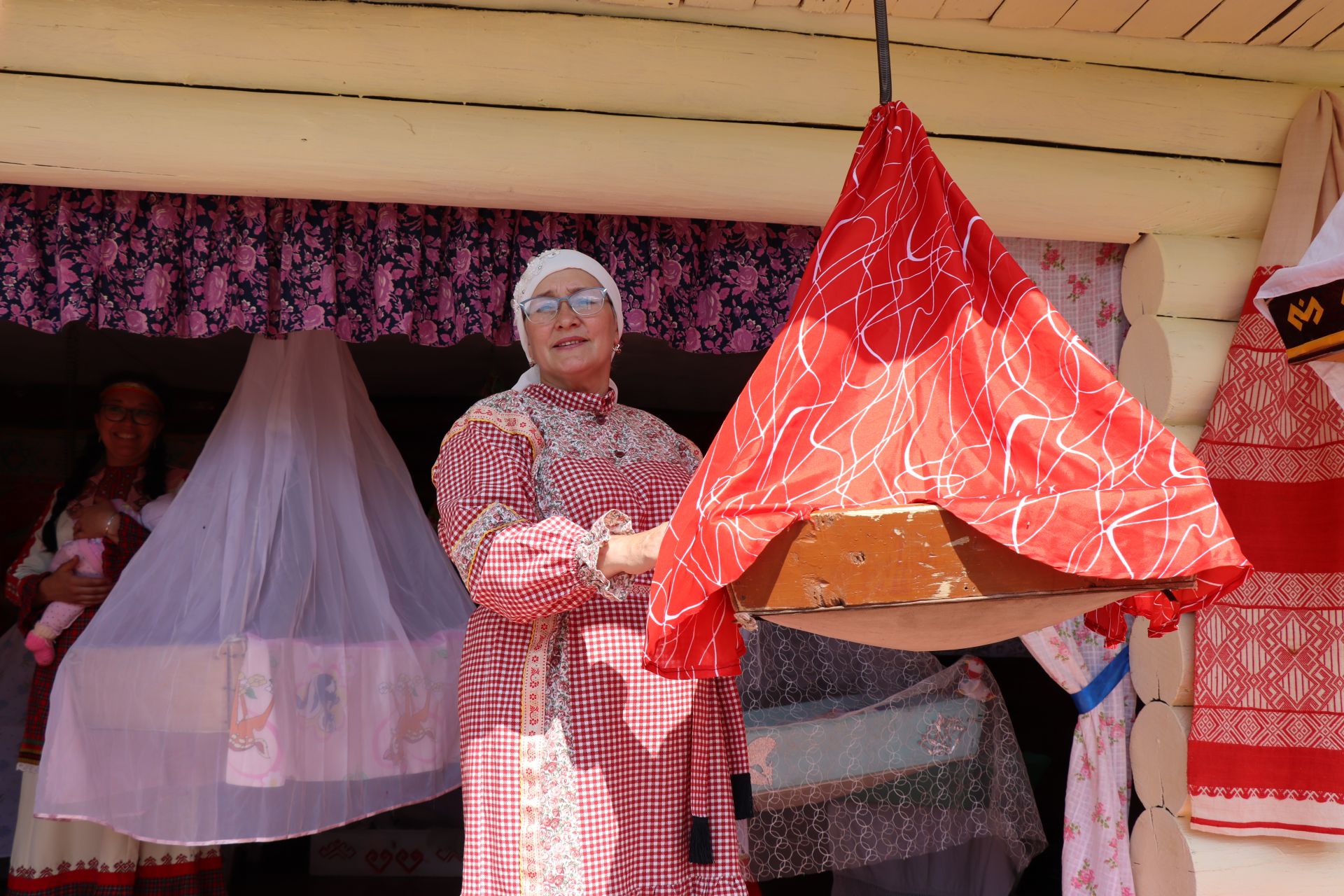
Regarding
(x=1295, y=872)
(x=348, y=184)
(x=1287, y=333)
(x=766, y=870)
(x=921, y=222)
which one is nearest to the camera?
(x=921, y=222)

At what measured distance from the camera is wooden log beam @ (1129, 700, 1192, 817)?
2.94 m

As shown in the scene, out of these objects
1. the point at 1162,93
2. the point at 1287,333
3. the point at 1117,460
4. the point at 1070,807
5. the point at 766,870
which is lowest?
the point at 766,870

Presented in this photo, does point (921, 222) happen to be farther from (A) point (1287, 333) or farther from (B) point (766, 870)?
(B) point (766, 870)

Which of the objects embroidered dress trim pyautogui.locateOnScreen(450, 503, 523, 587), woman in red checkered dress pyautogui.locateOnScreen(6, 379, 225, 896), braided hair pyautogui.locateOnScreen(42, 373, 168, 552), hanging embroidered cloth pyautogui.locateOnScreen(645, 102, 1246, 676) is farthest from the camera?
braided hair pyautogui.locateOnScreen(42, 373, 168, 552)

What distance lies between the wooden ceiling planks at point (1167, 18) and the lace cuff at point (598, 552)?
2.11 metres

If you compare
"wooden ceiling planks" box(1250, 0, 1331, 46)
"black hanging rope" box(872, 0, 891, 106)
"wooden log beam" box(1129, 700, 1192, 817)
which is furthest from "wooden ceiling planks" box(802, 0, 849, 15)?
"wooden log beam" box(1129, 700, 1192, 817)

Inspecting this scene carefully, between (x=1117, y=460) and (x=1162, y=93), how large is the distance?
206cm

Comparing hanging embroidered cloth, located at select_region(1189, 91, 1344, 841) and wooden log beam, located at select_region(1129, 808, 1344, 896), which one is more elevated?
hanging embroidered cloth, located at select_region(1189, 91, 1344, 841)

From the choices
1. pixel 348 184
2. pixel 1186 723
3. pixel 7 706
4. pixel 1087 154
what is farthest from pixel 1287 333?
pixel 7 706

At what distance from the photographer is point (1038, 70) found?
9.89ft

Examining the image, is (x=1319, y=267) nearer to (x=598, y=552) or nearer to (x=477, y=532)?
(x=598, y=552)

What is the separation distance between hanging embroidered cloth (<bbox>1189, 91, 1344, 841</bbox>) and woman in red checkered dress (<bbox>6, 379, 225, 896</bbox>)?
3.50m

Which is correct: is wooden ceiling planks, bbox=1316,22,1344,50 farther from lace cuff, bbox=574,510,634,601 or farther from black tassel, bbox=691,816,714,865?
black tassel, bbox=691,816,714,865

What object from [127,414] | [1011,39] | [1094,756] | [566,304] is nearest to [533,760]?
[566,304]
